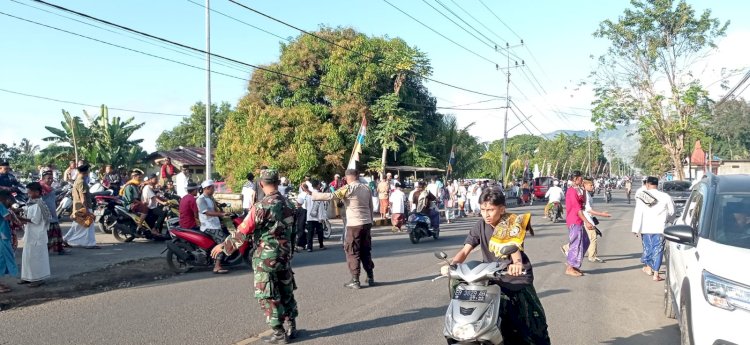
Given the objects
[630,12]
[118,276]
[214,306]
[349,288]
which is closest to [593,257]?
[349,288]

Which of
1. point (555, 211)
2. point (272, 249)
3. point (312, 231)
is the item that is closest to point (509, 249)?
point (272, 249)

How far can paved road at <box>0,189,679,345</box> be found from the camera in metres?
6.48

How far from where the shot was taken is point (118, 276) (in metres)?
10.1

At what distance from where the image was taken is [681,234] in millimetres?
5145

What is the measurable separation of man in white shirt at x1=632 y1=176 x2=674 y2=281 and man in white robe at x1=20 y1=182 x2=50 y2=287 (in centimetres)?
950

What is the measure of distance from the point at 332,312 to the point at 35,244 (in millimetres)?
4798

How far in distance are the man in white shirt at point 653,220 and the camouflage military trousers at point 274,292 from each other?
6.54 meters

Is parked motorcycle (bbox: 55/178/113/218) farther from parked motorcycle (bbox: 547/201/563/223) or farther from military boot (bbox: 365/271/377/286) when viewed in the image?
parked motorcycle (bbox: 547/201/563/223)

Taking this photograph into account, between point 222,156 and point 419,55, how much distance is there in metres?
12.4

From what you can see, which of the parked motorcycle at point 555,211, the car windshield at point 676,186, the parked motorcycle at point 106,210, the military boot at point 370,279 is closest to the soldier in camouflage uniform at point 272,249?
the military boot at point 370,279

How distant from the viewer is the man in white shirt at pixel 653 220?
9945mm

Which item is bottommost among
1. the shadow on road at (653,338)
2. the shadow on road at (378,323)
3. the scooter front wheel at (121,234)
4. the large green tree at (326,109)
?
the shadow on road at (653,338)

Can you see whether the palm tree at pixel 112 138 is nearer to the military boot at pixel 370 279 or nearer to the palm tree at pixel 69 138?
the palm tree at pixel 69 138

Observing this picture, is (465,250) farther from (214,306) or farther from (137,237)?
(137,237)
